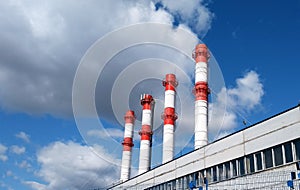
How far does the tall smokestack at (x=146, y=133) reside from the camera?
47912mm

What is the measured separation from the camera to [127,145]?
2142 inches

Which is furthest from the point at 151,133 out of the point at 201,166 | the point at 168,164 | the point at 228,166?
the point at 228,166

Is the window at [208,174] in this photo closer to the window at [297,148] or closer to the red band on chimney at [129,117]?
the window at [297,148]

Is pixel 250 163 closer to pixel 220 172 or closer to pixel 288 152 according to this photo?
pixel 288 152

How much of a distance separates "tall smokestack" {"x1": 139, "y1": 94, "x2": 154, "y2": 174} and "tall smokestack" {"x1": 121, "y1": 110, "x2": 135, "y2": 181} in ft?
16.0

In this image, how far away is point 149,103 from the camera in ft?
175

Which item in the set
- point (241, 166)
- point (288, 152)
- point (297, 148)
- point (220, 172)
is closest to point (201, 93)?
point (220, 172)

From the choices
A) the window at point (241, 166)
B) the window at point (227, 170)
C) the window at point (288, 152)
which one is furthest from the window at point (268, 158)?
the window at point (227, 170)

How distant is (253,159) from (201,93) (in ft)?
64.8

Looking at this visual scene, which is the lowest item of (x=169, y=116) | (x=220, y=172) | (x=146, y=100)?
(x=220, y=172)

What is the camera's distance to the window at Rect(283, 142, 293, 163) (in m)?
16.1

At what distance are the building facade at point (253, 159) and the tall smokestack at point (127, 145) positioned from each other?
26.8 m

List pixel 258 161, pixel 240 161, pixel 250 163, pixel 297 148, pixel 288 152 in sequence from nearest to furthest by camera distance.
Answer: pixel 297 148
pixel 288 152
pixel 258 161
pixel 250 163
pixel 240 161

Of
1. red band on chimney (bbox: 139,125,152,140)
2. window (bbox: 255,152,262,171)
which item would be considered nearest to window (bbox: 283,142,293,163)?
window (bbox: 255,152,262,171)
